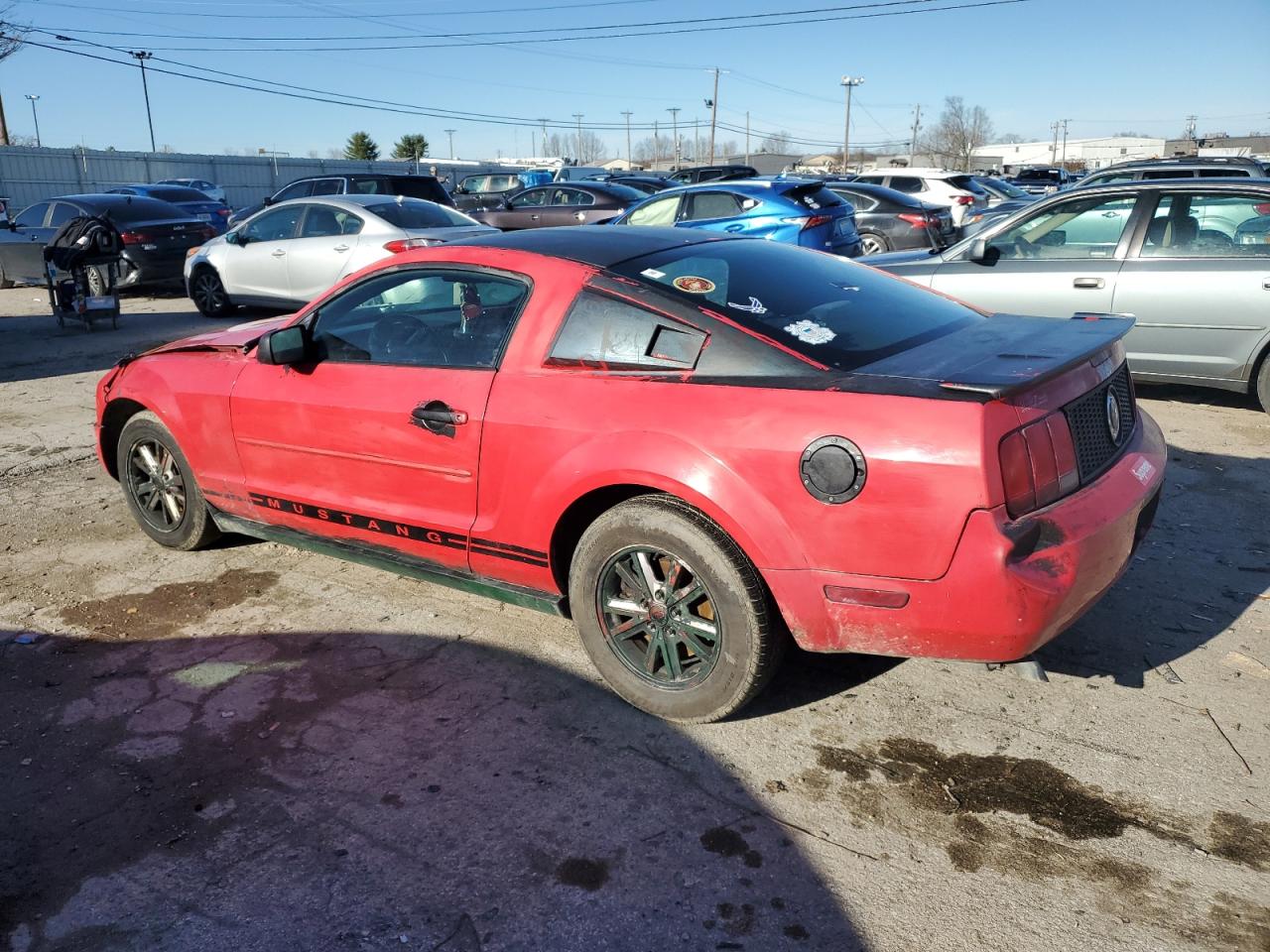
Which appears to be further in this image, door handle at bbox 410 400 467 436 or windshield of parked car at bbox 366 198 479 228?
windshield of parked car at bbox 366 198 479 228

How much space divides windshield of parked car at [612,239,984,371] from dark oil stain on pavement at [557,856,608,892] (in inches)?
64.5

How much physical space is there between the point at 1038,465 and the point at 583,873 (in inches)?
67.0

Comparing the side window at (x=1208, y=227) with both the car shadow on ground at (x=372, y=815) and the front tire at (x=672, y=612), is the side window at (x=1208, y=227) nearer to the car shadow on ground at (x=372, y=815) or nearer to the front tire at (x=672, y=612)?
the front tire at (x=672, y=612)

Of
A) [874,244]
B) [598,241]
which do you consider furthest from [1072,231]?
[874,244]

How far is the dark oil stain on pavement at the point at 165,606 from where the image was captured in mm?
4309

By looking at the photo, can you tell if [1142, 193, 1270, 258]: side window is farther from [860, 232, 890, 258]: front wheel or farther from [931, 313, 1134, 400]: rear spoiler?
[860, 232, 890, 258]: front wheel

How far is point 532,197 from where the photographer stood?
18.6 m

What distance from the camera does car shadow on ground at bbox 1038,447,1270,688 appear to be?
3758mm

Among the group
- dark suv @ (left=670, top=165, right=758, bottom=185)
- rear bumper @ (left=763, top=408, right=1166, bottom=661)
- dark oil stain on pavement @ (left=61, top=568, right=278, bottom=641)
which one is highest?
dark suv @ (left=670, top=165, right=758, bottom=185)

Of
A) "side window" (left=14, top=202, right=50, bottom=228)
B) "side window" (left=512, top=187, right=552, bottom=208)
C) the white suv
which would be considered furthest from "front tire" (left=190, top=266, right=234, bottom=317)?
the white suv

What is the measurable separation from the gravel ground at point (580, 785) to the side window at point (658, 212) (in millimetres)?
9526

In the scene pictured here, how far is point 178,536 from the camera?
16.5 feet

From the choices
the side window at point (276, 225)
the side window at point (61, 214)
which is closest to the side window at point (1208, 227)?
the side window at point (276, 225)

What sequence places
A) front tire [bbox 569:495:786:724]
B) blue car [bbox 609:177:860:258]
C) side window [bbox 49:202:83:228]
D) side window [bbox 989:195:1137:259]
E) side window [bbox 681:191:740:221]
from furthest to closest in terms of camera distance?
side window [bbox 49:202:83:228] → side window [bbox 681:191:740:221] → blue car [bbox 609:177:860:258] → side window [bbox 989:195:1137:259] → front tire [bbox 569:495:786:724]
